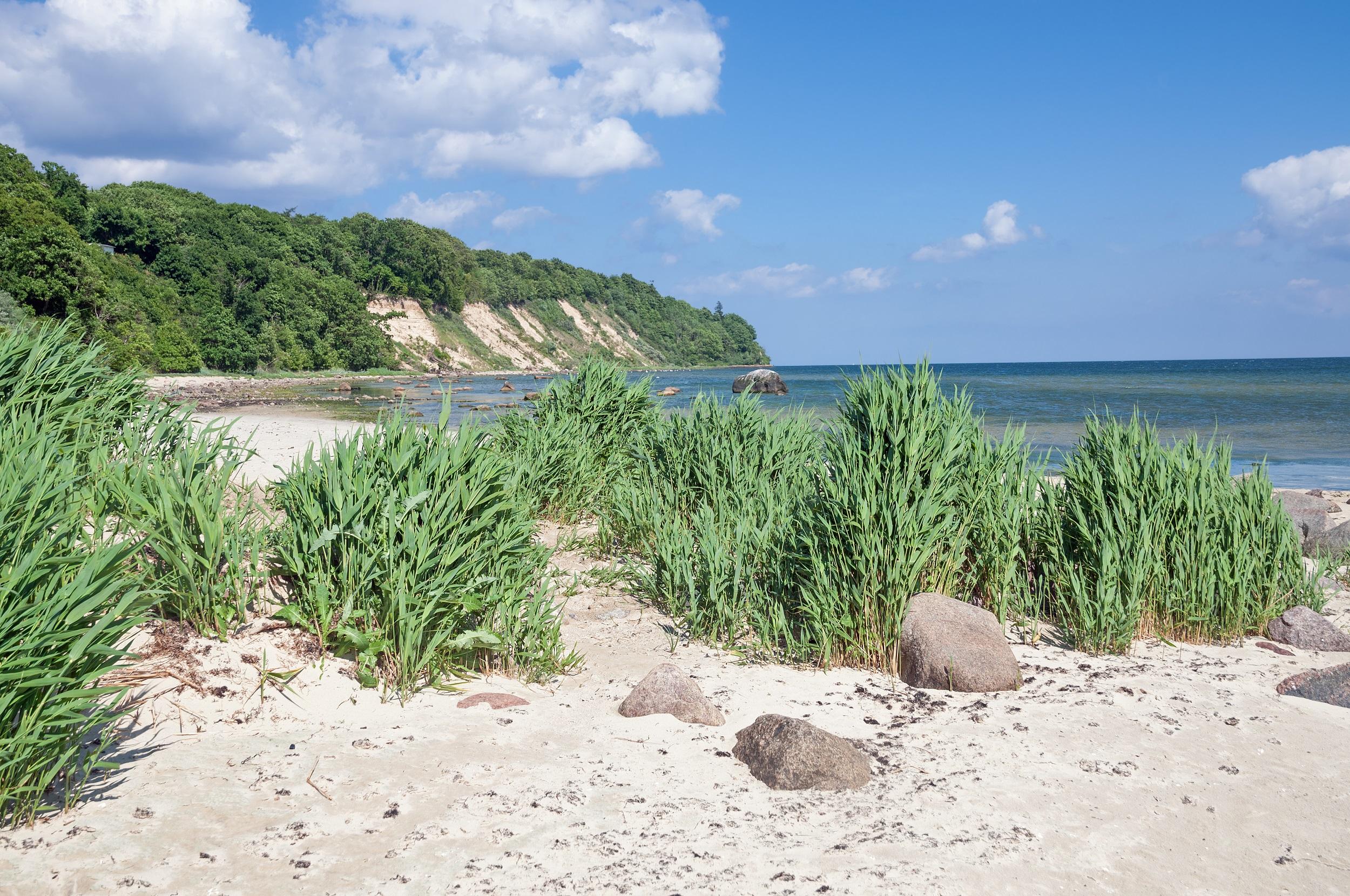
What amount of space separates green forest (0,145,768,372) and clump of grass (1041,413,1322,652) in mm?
19179

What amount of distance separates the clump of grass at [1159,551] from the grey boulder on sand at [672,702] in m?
2.87

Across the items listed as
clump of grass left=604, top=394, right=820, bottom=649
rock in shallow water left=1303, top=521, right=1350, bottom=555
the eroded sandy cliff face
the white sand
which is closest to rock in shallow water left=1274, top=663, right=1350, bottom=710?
the white sand

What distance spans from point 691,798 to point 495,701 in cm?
140

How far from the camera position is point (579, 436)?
973cm

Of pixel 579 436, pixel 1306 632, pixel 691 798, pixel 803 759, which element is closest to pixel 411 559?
pixel 691 798

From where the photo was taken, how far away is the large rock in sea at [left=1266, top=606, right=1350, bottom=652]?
589 cm

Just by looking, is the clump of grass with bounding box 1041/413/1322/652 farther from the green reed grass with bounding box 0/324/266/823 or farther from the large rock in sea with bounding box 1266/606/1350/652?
the green reed grass with bounding box 0/324/266/823

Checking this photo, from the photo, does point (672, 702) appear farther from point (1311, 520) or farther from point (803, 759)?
point (1311, 520)

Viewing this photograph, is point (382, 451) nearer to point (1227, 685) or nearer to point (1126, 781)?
point (1126, 781)

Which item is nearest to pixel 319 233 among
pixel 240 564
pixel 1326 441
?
pixel 1326 441

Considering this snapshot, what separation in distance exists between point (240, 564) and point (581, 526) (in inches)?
182

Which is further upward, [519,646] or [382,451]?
[382,451]

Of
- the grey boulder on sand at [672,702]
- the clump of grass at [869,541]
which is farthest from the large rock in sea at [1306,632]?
the grey boulder on sand at [672,702]

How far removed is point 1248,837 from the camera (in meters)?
3.40
